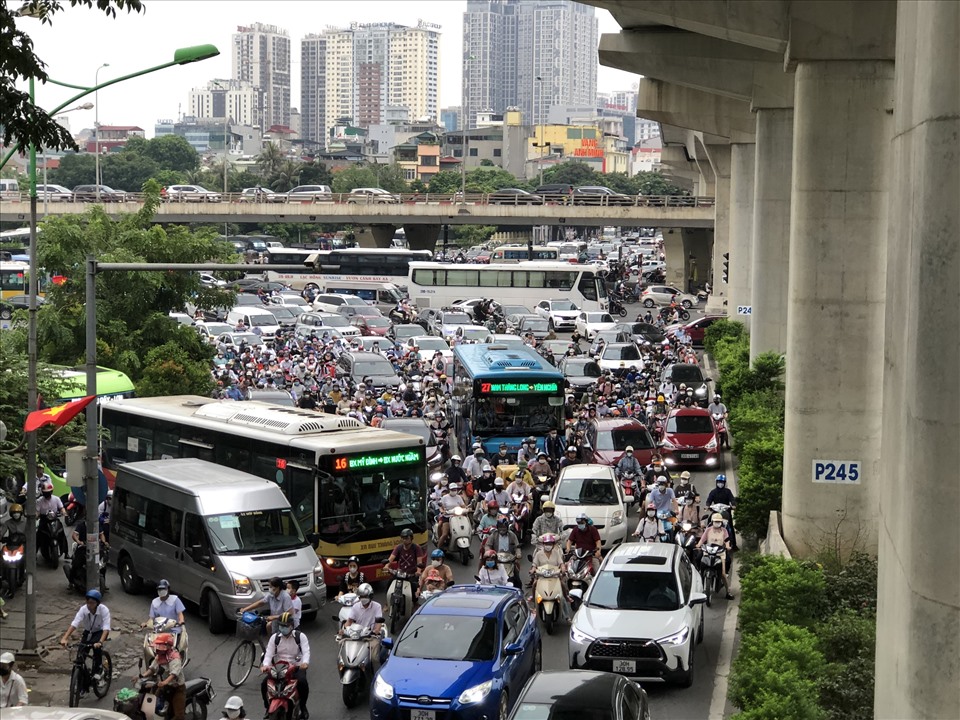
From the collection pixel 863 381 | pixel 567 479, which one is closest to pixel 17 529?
pixel 567 479

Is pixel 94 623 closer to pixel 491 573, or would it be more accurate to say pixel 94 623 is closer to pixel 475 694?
pixel 475 694

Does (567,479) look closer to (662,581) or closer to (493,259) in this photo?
(662,581)

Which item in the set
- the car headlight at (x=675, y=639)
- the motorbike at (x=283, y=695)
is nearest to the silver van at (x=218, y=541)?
the motorbike at (x=283, y=695)

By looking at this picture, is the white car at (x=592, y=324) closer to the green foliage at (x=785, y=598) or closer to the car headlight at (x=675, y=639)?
the green foliage at (x=785, y=598)

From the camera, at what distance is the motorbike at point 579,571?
61.9 ft

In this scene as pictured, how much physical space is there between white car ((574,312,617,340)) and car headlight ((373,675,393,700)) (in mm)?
42874

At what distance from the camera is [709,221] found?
3346 inches

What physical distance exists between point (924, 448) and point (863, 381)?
11663 mm

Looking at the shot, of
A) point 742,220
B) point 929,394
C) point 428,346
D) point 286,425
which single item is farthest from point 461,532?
point 742,220

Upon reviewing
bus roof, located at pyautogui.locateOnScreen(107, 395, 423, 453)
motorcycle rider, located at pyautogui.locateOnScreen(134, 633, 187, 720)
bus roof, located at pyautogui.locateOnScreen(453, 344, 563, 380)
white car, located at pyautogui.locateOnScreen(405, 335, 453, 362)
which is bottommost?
motorcycle rider, located at pyautogui.locateOnScreen(134, 633, 187, 720)

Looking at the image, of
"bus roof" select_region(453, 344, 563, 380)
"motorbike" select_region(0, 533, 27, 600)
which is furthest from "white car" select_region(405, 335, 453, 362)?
"motorbike" select_region(0, 533, 27, 600)

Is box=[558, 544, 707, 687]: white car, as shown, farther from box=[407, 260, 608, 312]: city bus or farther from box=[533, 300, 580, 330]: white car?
box=[407, 260, 608, 312]: city bus

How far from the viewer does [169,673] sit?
14648mm

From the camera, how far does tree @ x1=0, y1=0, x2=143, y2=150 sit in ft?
37.0
